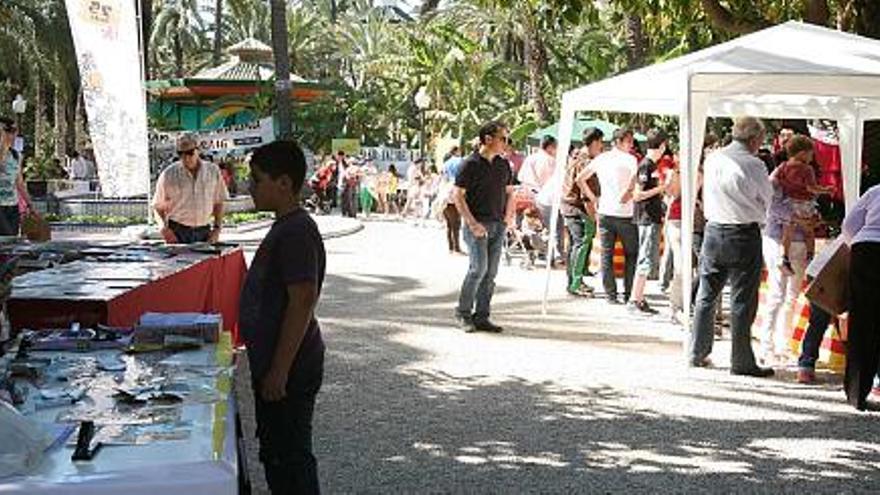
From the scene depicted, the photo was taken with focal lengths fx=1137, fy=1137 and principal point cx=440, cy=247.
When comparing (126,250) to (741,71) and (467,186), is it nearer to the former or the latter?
(467,186)

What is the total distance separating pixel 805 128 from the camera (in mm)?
14266

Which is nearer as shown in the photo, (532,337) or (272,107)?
(532,337)

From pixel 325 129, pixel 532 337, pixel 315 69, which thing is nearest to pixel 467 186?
pixel 532 337

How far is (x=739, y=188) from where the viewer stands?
312 inches

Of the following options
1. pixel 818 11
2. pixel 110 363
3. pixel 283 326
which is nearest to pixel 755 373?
pixel 818 11

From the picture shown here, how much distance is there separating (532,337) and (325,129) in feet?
118

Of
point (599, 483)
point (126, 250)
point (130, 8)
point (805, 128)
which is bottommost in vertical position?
point (599, 483)

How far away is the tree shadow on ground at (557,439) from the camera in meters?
5.68

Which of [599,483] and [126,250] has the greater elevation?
[126,250]

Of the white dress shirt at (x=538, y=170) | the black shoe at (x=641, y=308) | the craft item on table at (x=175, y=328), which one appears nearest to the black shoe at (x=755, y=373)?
the black shoe at (x=641, y=308)

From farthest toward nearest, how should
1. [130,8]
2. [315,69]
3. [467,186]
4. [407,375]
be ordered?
1. [315,69]
2. [130,8]
3. [467,186]
4. [407,375]

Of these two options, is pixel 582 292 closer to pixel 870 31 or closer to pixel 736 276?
pixel 870 31

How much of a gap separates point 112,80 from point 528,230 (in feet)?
21.0

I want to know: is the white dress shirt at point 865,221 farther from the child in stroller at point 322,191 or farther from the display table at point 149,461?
the child in stroller at point 322,191
